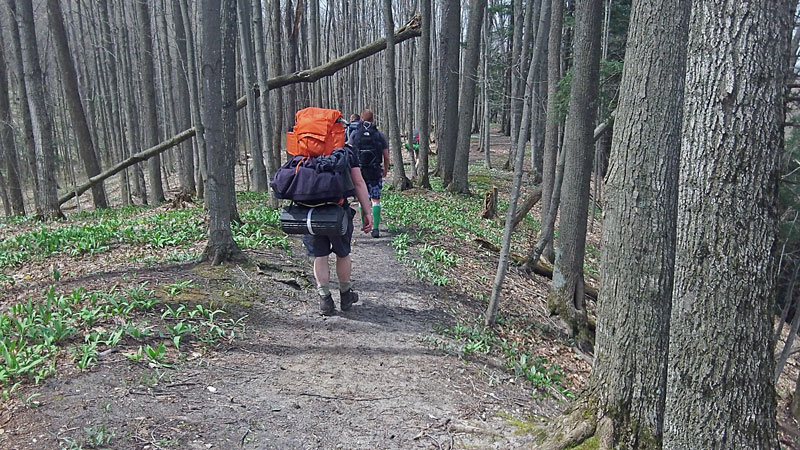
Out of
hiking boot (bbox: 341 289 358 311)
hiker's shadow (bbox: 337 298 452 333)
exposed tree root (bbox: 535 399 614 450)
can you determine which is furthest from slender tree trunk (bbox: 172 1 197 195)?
exposed tree root (bbox: 535 399 614 450)

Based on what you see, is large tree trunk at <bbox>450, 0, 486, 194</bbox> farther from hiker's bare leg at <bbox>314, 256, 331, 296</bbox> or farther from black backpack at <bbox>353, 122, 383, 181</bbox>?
hiker's bare leg at <bbox>314, 256, 331, 296</bbox>

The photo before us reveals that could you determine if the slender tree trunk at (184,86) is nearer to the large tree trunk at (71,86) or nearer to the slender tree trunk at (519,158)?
the large tree trunk at (71,86)

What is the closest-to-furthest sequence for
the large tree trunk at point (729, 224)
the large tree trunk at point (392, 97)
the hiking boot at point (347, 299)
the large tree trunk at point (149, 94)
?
the large tree trunk at point (729, 224) < the hiking boot at point (347, 299) < the large tree trunk at point (392, 97) < the large tree trunk at point (149, 94)

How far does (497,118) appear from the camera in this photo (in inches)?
1941

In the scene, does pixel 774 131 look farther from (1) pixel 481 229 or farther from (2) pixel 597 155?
(2) pixel 597 155

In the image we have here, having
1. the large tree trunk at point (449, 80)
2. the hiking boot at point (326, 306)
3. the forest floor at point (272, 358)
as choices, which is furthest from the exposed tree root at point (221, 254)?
the large tree trunk at point (449, 80)

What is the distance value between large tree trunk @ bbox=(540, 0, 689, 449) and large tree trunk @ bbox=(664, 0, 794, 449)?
0.75 meters

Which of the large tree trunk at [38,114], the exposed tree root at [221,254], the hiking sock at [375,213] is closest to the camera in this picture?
the exposed tree root at [221,254]

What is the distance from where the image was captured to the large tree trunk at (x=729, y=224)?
223 cm

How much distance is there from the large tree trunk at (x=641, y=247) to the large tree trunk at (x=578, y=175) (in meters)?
3.23

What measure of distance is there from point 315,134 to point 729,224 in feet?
11.1

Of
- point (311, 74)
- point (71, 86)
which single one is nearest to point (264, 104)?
point (311, 74)

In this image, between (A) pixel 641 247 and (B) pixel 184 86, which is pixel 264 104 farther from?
(B) pixel 184 86

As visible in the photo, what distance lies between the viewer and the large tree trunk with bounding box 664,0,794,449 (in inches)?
88.0
